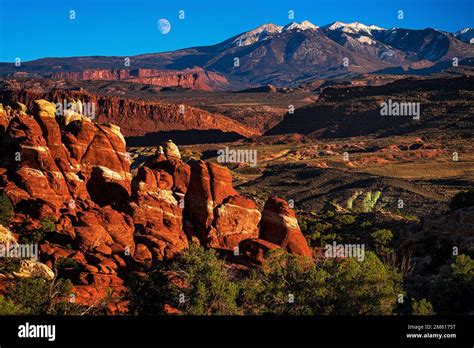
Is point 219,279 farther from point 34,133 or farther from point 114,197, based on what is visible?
point 34,133

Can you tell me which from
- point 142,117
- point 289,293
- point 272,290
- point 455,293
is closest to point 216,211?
point 272,290

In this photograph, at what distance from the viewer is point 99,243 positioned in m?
29.2

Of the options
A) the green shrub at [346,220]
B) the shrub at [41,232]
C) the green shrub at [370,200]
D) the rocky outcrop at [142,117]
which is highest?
the rocky outcrop at [142,117]

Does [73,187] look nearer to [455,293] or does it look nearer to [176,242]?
[176,242]

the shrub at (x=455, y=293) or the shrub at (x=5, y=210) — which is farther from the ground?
the shrub at (x=5, y=210)

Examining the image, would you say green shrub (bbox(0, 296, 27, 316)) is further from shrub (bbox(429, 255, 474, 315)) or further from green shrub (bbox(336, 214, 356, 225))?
green shrub (bbox(336, 214, 356, 225))

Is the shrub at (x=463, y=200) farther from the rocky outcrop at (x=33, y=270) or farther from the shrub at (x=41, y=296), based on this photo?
the shrub at (x=41, y=296)

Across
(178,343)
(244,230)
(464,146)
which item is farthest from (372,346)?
(464,146)

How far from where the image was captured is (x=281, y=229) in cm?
3434

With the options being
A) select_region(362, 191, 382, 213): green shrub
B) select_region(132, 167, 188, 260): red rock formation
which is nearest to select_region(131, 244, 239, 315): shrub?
select_region(132, 167, 188, 260): red rock formation

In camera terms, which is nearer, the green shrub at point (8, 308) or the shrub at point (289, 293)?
the green shrub at point (8, 308)

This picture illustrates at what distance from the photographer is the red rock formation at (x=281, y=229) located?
33.9 meters

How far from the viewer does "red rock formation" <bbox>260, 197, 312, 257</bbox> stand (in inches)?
1334

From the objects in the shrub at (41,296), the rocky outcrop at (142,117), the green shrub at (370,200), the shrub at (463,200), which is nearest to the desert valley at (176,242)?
the shrub at (41,296)
